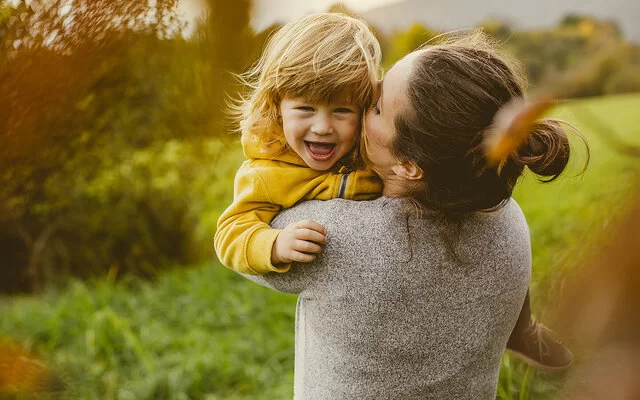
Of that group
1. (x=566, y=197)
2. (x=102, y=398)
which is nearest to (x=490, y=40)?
(x=102, y=398)

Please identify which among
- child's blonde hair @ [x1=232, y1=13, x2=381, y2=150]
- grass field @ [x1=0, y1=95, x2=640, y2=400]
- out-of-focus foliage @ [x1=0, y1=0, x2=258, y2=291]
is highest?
child's blonde hair @ [x1=232, y1=13, x2=381, y2=150]

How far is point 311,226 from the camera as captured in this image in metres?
1.21

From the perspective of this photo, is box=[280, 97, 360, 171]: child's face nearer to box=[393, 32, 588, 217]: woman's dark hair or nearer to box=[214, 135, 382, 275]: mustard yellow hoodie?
box=[214, 135, 382, 275]: mustard yellow hoodie

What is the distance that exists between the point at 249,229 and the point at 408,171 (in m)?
0.36

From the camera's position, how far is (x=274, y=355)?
3.75 meters

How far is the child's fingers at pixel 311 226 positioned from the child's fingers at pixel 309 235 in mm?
14

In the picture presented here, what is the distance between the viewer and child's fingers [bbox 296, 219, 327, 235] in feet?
3.97

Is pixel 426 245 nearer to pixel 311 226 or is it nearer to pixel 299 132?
pixel 311 226

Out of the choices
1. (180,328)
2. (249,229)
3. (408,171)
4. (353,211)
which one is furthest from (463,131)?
(180,328)

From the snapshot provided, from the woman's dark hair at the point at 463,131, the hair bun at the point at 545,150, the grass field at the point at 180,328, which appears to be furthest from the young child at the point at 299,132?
the grass field at the point at 180,328

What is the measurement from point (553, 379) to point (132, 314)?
11.2ft

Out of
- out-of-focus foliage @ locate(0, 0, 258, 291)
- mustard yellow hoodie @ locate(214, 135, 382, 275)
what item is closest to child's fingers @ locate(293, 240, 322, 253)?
mustard yellow hoodie @ locate(214, 135, 382, 275)

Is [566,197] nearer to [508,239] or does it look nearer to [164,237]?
[164,237]

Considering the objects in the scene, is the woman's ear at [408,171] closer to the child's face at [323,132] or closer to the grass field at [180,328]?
the child's face at [323,132]
